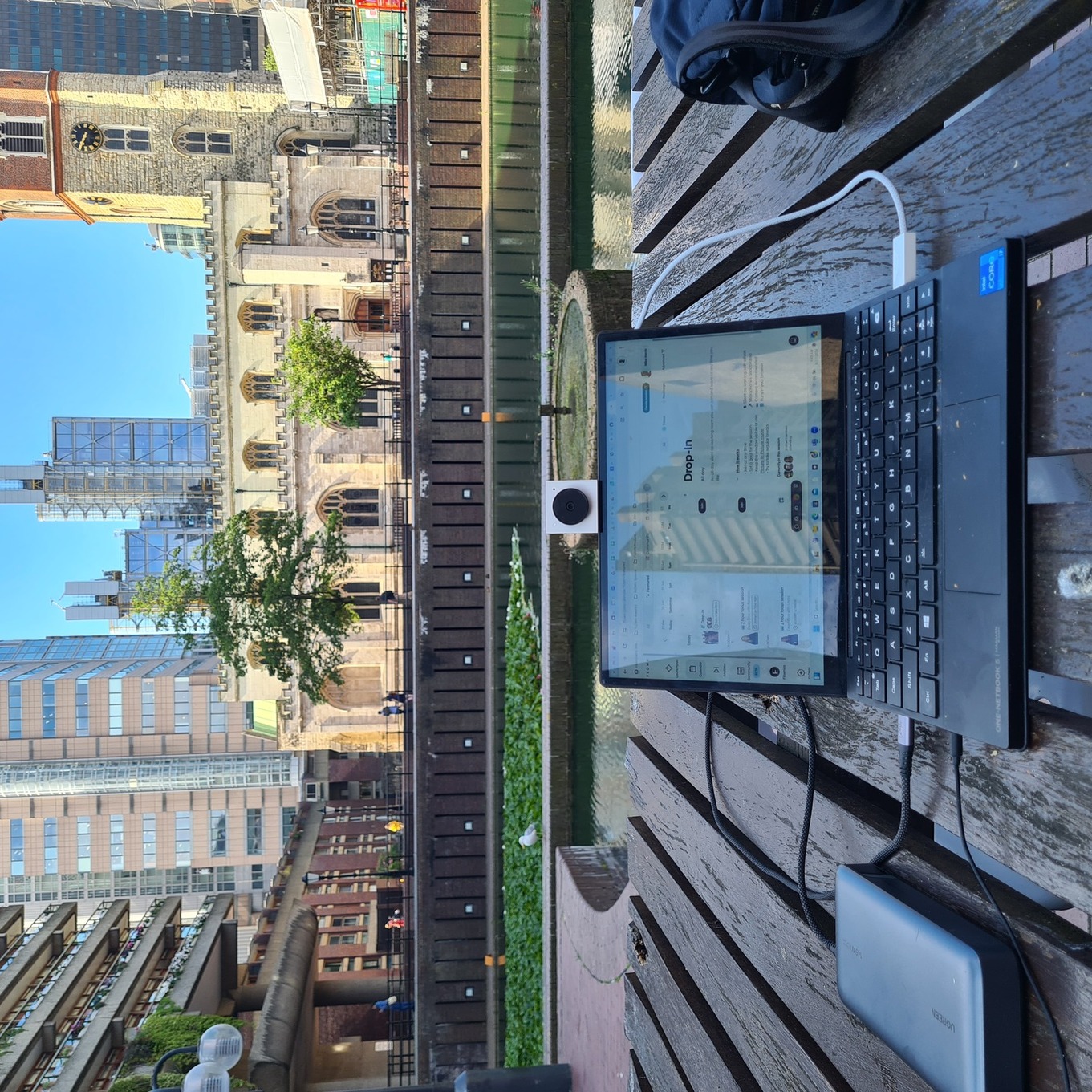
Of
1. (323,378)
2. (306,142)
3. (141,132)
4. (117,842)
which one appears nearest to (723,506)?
(323,378)

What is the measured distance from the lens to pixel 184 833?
37.3 metres

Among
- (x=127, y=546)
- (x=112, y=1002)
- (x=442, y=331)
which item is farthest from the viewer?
(x=127, y=546)

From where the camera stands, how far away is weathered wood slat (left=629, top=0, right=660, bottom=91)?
3213mm

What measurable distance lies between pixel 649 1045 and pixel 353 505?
20.3 metres

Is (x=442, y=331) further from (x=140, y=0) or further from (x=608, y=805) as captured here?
(x=140, y=0)

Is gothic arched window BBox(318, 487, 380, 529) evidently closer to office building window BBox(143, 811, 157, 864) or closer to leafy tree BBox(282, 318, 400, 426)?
leafy tree BBox(282, 318, 400, 426)

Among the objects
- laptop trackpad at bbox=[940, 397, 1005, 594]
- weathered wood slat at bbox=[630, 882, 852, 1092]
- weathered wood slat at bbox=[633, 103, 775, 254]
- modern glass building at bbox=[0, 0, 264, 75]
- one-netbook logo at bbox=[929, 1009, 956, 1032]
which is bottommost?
weathered wood slat at bbox=[630, 882, 852, 1092]

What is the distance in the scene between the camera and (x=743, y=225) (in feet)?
8.26

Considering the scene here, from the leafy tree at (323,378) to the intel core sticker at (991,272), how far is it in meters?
16.3

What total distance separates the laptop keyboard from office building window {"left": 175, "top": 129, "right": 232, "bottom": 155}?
1036 inches

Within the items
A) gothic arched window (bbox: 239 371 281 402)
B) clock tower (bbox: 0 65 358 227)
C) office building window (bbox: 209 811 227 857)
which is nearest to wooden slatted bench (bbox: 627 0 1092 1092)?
gothic arched window (bbox: 239 371 281 402)

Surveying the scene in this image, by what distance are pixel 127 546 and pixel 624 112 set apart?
128 ft

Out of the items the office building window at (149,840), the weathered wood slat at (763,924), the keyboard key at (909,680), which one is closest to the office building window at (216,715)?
the office building window at (149,840)

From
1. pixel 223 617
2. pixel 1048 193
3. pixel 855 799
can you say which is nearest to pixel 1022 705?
pixel 855 799
